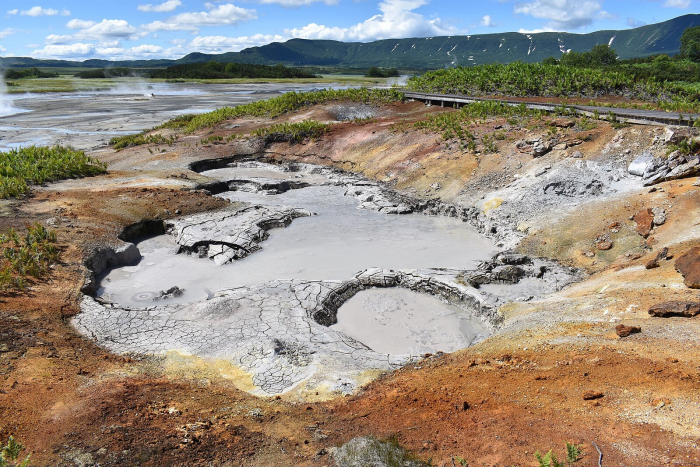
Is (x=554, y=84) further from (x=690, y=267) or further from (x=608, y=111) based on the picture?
(x=690, y=267)

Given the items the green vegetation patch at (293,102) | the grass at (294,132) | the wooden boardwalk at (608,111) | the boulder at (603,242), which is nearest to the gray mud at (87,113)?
the green vegetation patch at (293,102)

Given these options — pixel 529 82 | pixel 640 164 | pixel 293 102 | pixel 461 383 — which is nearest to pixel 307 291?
pixel 461 383

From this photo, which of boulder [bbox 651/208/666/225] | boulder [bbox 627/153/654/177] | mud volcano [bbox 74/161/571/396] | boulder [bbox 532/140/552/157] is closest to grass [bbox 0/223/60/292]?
mud volcano [bbox 74/161/571/396]

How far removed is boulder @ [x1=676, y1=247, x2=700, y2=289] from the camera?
8.39 m

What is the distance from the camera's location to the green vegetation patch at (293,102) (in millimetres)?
33750

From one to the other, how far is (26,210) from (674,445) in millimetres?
17177

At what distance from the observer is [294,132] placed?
1102 inches

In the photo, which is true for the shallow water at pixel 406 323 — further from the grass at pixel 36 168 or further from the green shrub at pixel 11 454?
the grass at pixel 36 168

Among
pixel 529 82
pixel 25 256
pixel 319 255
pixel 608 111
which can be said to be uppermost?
pixel 529 82

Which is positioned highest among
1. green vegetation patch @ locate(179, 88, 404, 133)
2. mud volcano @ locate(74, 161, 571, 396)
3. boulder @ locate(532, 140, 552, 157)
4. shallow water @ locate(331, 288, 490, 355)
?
green vegetation patch @ locate(179, 88, 404, 133)

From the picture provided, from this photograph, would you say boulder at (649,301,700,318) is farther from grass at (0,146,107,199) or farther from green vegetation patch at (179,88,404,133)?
green vegetation patch at (179,88,404,133)

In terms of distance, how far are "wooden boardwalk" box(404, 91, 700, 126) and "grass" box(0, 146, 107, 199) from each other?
20.3m

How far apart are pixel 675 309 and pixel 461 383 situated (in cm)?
359

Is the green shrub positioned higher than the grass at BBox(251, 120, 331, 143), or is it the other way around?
the grass at BBox(251, 120, 331, 143)
